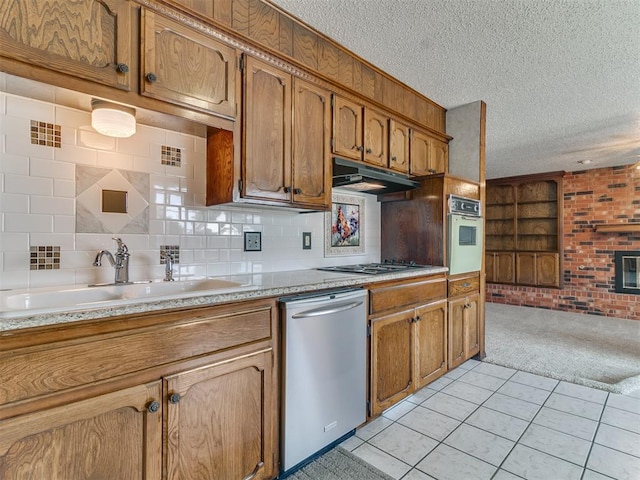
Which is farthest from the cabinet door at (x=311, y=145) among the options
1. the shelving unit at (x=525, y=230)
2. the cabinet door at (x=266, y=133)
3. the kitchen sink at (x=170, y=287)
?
the shelving unit at (x=525, y=230)

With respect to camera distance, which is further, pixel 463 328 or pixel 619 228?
pixel 619 228

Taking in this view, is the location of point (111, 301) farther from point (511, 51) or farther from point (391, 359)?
point (511, 51)

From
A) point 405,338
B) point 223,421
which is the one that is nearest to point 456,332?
point 405,338

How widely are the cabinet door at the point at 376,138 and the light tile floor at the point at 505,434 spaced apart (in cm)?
182

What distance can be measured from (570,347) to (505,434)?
2.39 metres

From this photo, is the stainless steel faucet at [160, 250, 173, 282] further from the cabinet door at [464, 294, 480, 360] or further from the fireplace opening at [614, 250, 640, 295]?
the fireplace opening at [614, 250, 640, 295]

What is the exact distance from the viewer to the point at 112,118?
1.51 meters

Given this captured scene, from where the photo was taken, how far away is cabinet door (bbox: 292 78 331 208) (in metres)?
2.02

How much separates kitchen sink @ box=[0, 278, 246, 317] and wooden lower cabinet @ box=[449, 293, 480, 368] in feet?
6.55

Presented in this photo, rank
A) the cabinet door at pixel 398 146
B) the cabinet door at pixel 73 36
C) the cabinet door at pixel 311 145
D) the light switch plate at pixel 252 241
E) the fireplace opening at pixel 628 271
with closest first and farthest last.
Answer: the cabinet door at pixel 73 36 → the cabinet door at pixel 311 145 → the light switch plate at pixel 252 241 → the cabinet door at pixel 398 146 → the fireplace opening at pixel 628 271

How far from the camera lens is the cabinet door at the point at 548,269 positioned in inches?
227

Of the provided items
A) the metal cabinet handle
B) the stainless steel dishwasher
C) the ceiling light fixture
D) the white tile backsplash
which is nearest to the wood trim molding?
the ceiling light fixture

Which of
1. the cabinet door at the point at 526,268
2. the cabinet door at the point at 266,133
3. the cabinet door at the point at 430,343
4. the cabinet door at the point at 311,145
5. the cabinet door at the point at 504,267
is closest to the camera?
the cabinet door at the point at 266,133

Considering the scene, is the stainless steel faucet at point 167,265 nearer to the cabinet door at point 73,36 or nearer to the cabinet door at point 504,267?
the cabinet door at point 73,36
